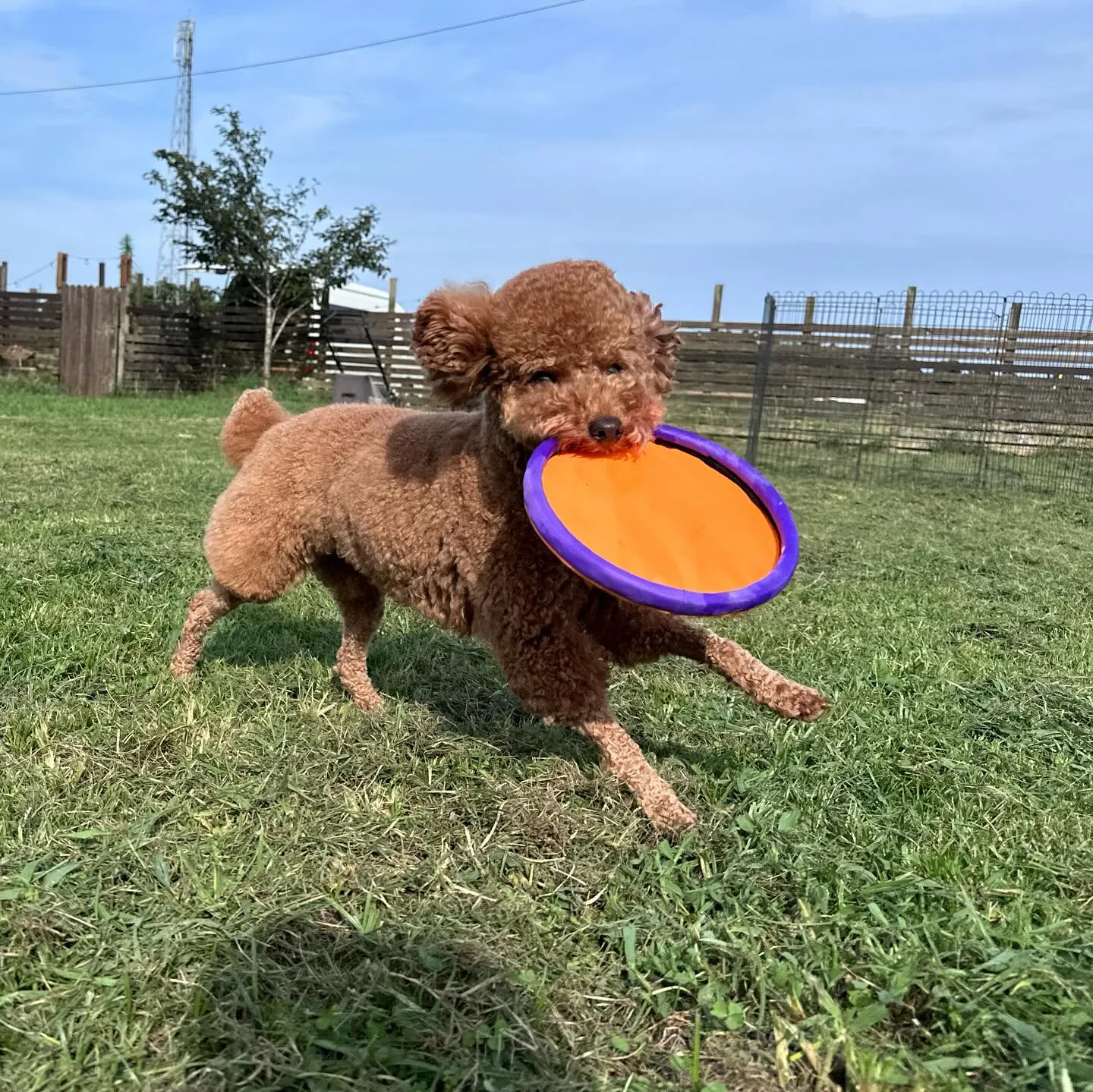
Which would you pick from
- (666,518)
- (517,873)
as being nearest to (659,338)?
(666,518)

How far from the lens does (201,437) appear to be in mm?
12656

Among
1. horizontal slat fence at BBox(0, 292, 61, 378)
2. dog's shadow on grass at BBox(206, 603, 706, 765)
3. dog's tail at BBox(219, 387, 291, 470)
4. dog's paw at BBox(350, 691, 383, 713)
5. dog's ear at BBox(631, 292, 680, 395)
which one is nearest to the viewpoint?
dog's ear at BBox(631, 292, 680, 395)

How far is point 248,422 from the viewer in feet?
12.9

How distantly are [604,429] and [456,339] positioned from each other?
19.6 inches

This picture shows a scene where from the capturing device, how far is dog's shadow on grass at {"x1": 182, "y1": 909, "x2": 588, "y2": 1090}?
1.72 meters

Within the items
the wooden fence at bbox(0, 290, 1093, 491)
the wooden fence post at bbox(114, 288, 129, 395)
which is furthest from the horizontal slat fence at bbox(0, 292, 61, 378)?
the wooden fence at bbox(0, 290, 1093, 491)

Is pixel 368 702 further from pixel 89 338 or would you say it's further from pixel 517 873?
pixel 89 338

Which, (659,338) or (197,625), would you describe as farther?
(197,625)

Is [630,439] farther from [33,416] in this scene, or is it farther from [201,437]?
[33,416]

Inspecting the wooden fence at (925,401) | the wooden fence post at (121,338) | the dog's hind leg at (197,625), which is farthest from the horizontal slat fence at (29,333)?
the dog's hind leg at (197,625)

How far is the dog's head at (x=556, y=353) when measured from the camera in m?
2.53

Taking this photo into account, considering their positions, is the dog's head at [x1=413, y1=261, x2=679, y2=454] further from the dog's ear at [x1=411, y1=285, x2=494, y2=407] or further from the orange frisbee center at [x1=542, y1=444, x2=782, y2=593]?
the orange frisbee center at [x1=542, y1=444, x2=782, y2=593]

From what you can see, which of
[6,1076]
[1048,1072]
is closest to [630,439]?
[1048,1072]

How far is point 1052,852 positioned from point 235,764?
2.36m
